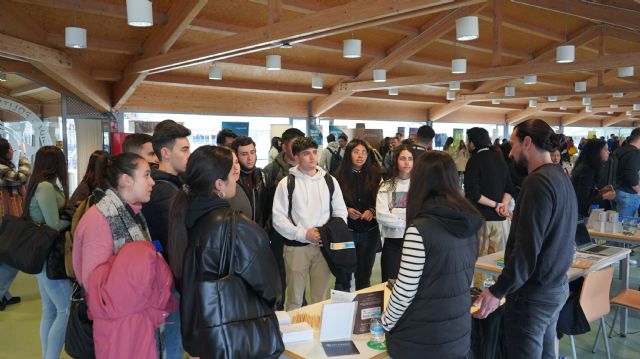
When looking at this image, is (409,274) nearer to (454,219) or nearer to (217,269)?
(454,219)

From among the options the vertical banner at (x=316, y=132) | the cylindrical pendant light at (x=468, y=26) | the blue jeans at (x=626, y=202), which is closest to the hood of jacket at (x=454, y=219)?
the blue jeans at (x=626, y=202)

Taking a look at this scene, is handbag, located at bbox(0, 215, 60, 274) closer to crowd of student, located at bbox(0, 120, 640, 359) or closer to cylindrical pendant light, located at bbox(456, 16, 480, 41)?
crowd of student, located at bbox(0, 120, 640, 359)

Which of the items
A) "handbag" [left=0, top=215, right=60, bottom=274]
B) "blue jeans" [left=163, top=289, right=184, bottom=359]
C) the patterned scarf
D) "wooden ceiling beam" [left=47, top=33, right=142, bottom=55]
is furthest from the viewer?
"wooden ceiling beam" [left=47, top=33, right=142, bottom=55]

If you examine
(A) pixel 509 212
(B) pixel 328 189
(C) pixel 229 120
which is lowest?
(A) pixel 509 212

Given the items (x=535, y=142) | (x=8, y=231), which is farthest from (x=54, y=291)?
(x=535, y=142)

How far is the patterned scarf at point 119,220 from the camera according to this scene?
6.87 feet

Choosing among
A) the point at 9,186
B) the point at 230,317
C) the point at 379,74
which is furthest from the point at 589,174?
the point at 9,186

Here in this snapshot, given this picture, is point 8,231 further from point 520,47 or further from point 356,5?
point 520,47

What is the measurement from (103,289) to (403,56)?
31.1 feet

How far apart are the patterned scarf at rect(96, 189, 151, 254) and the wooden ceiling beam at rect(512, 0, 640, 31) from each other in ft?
22.9

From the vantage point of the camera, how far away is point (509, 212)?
14.9 feet

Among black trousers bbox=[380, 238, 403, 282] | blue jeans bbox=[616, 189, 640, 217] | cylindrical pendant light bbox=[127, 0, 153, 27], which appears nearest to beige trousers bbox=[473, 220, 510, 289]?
black trousers bbox=[380, 238, 403, 282]

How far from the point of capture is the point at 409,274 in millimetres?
1821

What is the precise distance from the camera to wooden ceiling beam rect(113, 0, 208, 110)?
255 inches
